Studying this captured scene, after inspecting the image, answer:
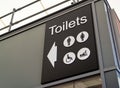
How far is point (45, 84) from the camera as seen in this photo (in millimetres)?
1880

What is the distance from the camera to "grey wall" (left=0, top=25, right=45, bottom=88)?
2.09 m

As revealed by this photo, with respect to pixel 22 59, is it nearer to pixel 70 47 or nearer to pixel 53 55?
pixel 53 55

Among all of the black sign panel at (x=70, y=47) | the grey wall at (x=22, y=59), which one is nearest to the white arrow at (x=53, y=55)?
the black sign panel at (x=70, y=47)

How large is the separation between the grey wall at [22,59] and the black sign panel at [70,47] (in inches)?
4.8

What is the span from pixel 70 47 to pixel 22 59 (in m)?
0.64

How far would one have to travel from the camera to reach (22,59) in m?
2.30

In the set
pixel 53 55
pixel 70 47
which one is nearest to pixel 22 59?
pixel 53 55

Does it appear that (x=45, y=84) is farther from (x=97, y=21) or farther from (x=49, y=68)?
(x=97, y=21)

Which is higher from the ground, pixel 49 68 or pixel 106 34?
pixel 106 34

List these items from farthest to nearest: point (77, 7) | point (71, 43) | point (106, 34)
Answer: point (77, 7), point (71, 43), point (106, 34)

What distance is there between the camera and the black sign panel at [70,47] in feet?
5.78

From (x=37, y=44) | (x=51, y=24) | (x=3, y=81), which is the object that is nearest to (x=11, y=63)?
(x=3, y=81)

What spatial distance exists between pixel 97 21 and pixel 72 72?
56 cm

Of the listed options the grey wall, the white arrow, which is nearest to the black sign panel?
the white arrow
